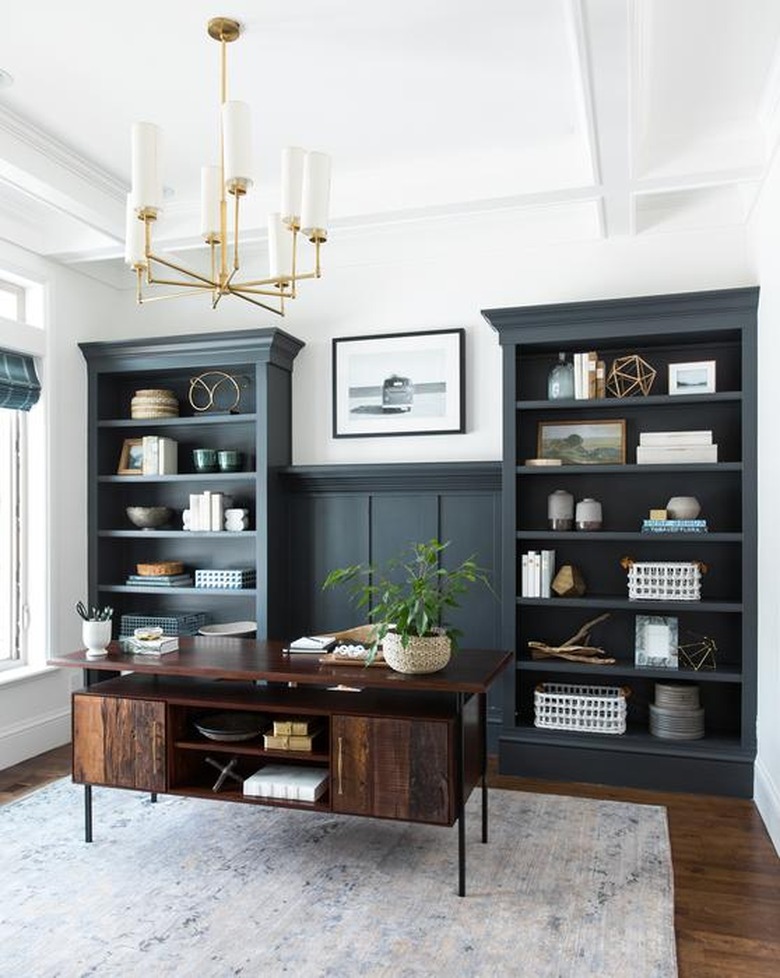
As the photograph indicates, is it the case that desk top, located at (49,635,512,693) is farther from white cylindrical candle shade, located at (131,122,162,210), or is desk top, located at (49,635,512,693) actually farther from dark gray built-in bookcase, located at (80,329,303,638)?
white cylindrical candle shade, located at (131,122,162,210)

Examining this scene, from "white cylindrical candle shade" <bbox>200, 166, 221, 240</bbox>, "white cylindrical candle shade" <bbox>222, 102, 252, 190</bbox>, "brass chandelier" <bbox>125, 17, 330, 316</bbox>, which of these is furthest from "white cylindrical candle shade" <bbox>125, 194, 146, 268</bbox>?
"white cylindrical candle shade" <bbox>222, 102, 252, 190</bbox>

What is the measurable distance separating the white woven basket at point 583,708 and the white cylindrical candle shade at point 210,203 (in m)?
2.77

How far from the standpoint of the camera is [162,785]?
3.19 metres

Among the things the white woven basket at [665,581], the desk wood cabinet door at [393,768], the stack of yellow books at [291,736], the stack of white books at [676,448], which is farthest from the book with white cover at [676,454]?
the stack of yellow books at [291,736]

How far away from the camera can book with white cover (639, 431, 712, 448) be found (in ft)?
13.1

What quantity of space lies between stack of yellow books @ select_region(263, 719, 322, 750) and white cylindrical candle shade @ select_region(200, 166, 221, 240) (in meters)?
1.80

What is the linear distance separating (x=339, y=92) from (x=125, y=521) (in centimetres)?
310

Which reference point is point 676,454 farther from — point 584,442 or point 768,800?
point 768,800

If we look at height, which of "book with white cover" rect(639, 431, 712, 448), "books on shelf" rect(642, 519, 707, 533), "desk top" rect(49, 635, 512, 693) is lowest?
"desk top" rect(49, 635, 512, 693)

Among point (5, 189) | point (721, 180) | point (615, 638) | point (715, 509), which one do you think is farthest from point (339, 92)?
point (615, 638)

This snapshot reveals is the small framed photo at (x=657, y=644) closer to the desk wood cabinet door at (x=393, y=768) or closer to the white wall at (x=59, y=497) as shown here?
the desk wood cabinet door at (x=393, y=768)

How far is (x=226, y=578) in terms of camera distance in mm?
4758

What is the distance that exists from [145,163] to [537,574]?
267cm

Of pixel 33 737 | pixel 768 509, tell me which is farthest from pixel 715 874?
pixel 33 737
